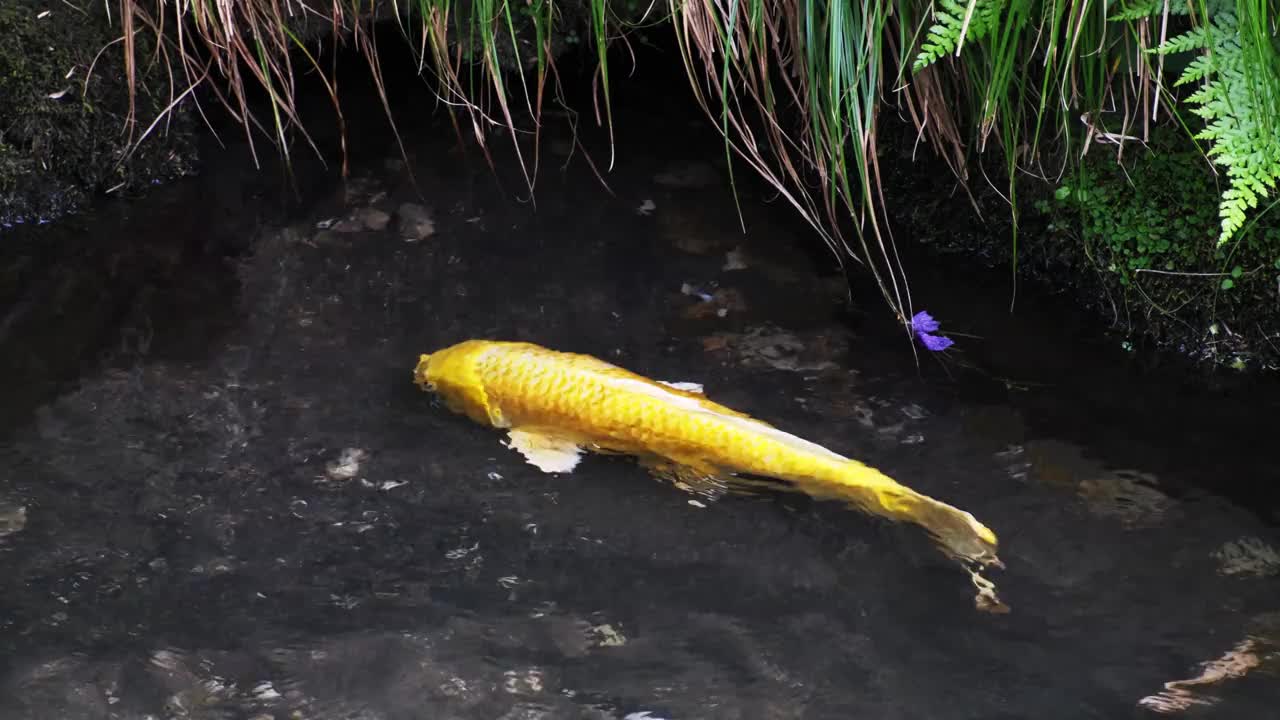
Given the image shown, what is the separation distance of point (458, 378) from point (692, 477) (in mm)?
674

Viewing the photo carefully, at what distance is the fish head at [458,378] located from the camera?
2.77m

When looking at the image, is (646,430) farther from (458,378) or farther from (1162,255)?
(1162,255)

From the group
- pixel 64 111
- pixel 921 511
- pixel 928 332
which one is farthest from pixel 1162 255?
pixel 64 111

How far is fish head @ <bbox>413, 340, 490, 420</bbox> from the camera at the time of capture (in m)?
2.77

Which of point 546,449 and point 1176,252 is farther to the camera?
point 1176,252

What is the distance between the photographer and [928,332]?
315 cm

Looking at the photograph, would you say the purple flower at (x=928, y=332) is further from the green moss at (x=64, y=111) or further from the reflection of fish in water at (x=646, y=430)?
the green moss at (x=64, y=111)

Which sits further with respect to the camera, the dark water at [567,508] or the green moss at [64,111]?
the green moss at [64,111]

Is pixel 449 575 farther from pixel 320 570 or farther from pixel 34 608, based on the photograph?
pixel 34 608

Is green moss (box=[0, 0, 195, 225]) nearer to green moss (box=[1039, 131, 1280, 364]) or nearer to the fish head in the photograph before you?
the fish head

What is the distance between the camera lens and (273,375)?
2.98m

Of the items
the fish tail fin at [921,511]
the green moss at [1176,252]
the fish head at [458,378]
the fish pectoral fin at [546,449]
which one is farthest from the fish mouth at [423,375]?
the green moss at [1176,252]

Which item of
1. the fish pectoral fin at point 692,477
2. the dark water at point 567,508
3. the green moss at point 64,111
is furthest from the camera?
the green moss at point 64,111

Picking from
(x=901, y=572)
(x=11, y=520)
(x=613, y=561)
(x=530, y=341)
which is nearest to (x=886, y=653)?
(x=901, y=572)
